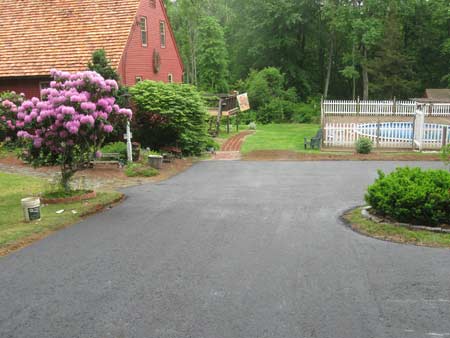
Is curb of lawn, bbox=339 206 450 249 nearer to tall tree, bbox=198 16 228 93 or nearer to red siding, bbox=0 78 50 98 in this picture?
red siding, bbox=0 78 50 98

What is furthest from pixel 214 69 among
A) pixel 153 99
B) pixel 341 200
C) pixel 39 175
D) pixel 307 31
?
pixel 341 200

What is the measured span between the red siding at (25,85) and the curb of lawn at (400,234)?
748 inches

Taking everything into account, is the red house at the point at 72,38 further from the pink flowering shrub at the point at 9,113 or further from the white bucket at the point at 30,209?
the white bucket at the point at 30,209

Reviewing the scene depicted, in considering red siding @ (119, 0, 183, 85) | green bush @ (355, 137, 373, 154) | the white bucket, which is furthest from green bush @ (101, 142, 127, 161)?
green bush @ (355, 137, 373, 154)

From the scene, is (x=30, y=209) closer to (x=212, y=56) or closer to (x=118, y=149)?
(x=118, y=149)

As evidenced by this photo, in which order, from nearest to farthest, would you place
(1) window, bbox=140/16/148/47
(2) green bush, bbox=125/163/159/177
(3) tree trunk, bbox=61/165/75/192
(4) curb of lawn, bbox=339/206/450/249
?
(4) curb of lawn, bbox=339/206/450/249 → (3) tree trunk, bbox=61/165/75/192 → (2) green bush, bbox=125/163/159/177 → (1) window, bbox=140/16/148/47

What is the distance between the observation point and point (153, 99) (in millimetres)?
20359

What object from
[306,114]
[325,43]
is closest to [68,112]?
[306,114]

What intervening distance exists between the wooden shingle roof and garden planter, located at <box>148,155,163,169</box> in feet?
21.5

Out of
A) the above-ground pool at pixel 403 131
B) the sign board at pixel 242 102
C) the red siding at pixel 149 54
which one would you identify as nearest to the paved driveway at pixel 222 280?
the above-ground pool at pixel 403 131

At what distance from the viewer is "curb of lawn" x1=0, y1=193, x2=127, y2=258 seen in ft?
28.0

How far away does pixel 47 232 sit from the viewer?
9.66m

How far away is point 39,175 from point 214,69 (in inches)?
1385

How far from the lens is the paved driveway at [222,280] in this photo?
5.39 meters
